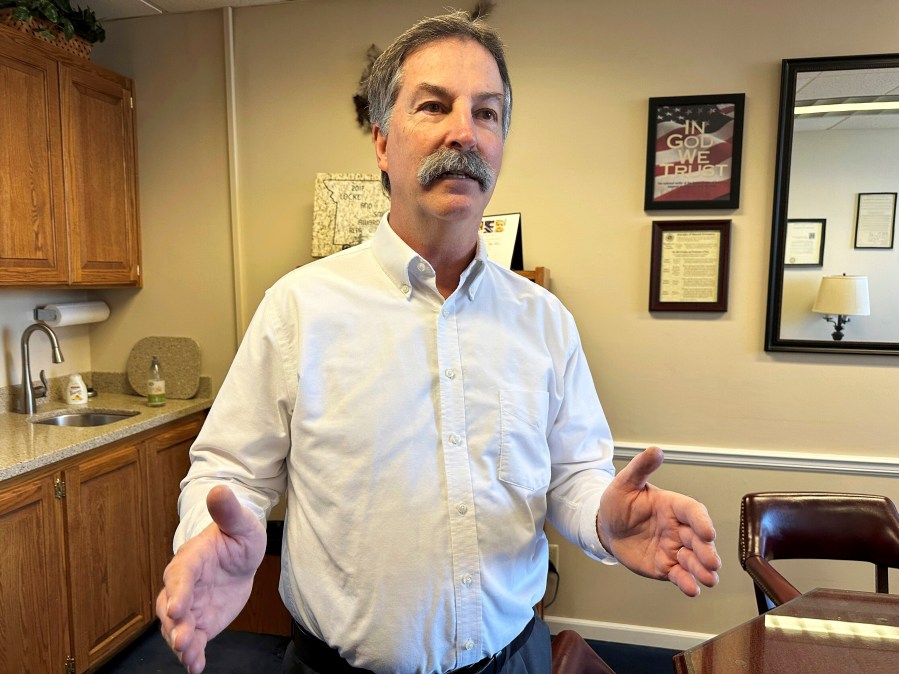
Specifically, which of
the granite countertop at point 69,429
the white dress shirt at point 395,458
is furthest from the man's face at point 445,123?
the granite countertop at point 69,429

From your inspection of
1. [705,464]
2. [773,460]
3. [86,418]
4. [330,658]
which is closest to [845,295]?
[773,460]

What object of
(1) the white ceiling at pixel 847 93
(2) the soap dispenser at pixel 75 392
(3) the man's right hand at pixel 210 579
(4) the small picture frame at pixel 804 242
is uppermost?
(1) the white ceiling at pixel 847 93

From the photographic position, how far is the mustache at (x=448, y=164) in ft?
3.30

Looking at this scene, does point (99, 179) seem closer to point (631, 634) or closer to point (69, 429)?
point (69, 429)

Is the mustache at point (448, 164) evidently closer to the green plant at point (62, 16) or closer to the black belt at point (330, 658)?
the black belt at point (330, 658)

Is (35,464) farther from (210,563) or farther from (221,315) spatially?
(210,563)

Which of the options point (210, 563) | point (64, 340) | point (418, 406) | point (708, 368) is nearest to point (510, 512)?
point (418, 406)

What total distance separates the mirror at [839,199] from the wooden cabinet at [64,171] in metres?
2.71

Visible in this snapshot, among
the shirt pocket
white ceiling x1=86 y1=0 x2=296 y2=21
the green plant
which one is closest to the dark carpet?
the shirt pocket

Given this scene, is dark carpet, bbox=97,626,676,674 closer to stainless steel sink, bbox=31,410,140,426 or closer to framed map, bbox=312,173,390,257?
stainless steel sink, bbox=31,410,140,426

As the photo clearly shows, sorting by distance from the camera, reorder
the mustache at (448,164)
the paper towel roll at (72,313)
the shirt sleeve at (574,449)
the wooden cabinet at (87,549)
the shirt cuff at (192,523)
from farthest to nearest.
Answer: the paper towel roll at (72,313), the wooden cabinet at (87,549), the shirt sleeve at (574,449), the mustache at (448,164), the shirt cuff at (192,523)

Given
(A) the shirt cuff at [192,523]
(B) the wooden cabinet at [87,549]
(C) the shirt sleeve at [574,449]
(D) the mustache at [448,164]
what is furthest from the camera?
(B) the wooden cabinet at [87,549]

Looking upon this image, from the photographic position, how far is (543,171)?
7.73ft

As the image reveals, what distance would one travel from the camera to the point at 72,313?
8.45 ft
